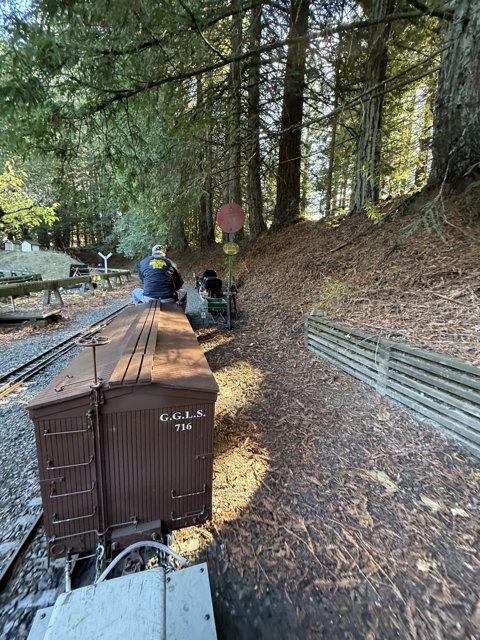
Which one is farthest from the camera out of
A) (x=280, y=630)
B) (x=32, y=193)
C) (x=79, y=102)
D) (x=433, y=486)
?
(x=32, y=193)

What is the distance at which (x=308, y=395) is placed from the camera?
4.30m

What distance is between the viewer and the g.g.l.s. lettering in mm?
2185

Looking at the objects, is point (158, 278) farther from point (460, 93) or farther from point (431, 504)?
point (460, 93)

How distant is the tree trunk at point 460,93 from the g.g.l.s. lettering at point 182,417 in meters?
5.38

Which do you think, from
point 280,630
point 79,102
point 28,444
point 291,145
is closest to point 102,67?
point 79,102

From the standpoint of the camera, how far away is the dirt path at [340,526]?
1.90 metres

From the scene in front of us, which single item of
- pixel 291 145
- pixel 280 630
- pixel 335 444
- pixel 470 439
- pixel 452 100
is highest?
pixel 291 145

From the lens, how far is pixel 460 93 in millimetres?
5262

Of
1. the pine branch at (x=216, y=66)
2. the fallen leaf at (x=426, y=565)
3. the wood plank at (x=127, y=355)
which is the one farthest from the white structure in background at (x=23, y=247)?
the fallen leaf at (x=426, y=565)

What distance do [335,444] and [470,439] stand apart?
4.00 feet

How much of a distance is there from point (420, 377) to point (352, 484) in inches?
53.9

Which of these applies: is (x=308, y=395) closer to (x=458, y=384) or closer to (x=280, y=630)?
(x=458, y=384)

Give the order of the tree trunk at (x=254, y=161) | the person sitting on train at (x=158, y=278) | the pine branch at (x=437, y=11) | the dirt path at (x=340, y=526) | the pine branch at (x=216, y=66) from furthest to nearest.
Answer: the tree trunk at (x=254, y=161) < the person sitting on train at (x=158, y=278) < the pine branch at (x=437, y=11) < the pine branch at (x=216, y=66) < the dirt path at (x=340, y=526)

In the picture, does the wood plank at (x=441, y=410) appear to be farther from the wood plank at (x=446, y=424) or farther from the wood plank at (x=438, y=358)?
the wood plank at (x=438, y=358)
